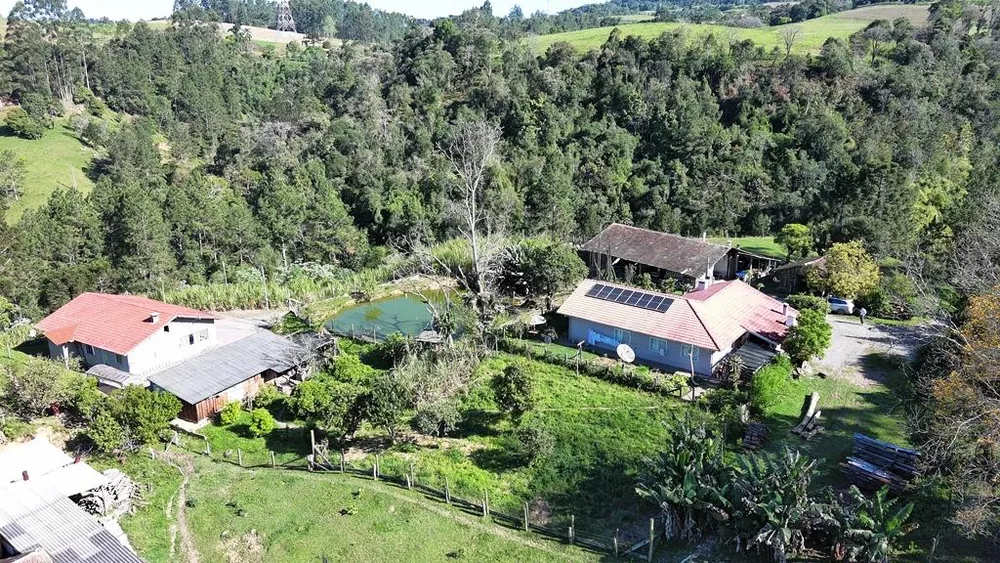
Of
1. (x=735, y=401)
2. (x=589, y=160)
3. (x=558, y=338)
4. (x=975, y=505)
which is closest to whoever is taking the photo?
(x=975, y=505)

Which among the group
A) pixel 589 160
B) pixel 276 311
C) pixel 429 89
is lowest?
pixel 276 311

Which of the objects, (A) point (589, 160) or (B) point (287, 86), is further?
(B) point (287, 86)

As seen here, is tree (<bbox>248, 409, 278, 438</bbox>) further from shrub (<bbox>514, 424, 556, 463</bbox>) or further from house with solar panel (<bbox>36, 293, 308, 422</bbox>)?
shrub (<bbox>514, 424, 556, 463</bbox>)

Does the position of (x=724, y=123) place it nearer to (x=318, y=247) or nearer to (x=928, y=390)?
(x=318, y=247)

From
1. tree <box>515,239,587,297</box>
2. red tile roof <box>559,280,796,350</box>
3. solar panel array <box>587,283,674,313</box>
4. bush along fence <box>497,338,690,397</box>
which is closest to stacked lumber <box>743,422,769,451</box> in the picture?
bush along fence <box>497,338,690,397</box>

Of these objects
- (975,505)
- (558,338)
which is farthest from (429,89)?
(975,505)

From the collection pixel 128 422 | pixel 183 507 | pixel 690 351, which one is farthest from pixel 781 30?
pixel 183 507

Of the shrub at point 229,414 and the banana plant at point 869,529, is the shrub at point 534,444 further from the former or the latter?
the shrub at point 229,414
